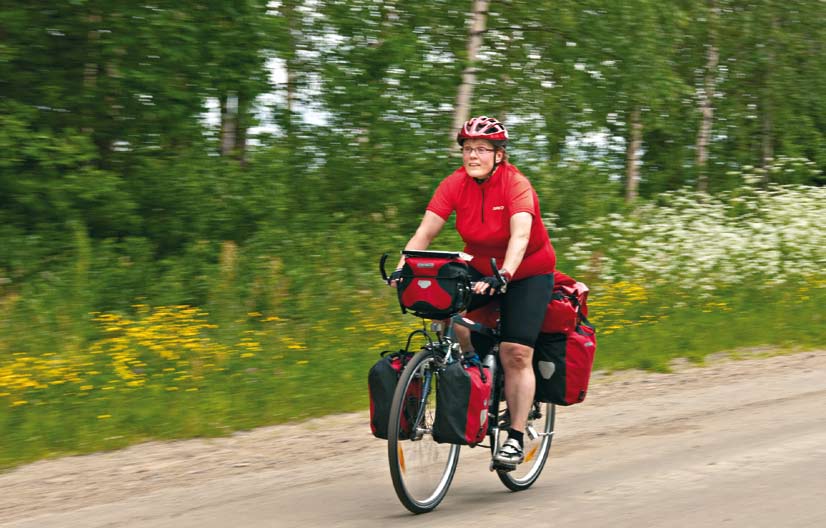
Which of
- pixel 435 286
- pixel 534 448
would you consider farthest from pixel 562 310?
pixel 435 286

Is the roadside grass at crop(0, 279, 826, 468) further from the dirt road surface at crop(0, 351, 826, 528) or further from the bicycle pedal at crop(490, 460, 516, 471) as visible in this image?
the bicycle pedal at crop(490, 460, 516, 471)

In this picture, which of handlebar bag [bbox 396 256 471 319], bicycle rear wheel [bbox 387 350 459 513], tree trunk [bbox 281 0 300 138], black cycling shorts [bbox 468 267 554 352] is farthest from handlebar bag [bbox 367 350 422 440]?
tree trunk [bbox 281 0 300 138]

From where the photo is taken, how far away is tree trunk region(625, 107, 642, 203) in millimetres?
19531

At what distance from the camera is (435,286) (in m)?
5.46

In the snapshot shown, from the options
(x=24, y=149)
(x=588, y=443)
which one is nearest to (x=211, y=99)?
(x=24, y=149)

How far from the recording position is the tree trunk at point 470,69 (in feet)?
49.9

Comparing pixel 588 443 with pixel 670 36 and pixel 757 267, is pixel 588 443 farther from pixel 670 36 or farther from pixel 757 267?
pixel 670 36

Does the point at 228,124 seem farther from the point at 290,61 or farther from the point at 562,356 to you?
the point at 562,356

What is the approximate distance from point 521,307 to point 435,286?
655mm

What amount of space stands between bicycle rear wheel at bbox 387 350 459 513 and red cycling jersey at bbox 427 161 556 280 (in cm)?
71

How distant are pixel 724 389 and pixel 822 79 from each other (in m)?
15.7

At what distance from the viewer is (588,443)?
734 cm

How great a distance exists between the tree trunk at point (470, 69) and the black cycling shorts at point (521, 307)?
30.6 ft

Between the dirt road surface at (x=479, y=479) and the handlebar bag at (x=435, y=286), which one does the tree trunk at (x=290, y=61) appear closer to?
the dirt road surface at (x=479, y=479)
